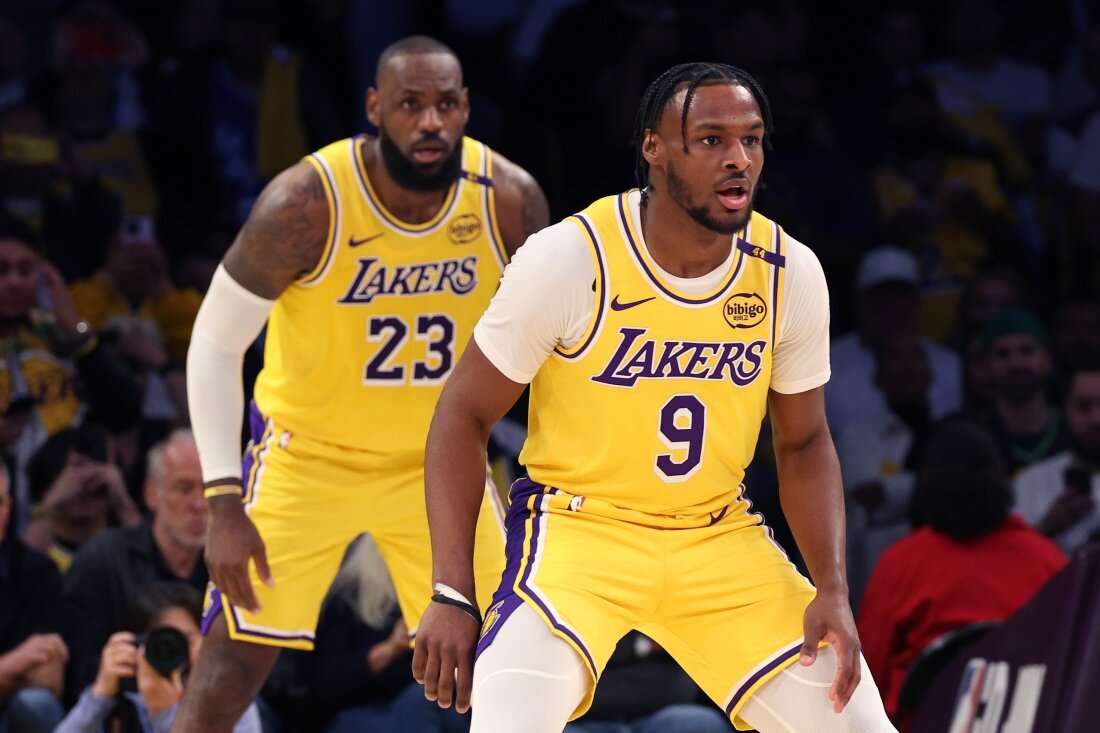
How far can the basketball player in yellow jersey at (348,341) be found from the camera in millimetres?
4496

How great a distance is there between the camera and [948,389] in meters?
7.58

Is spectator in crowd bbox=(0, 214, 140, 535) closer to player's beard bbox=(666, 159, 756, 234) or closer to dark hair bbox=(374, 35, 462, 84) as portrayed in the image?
dark hair bbox=(374, 35, 462, 84)

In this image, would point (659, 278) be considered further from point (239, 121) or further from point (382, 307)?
point (239, 121)

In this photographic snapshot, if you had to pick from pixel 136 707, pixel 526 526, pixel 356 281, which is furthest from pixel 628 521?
pixel 136 707

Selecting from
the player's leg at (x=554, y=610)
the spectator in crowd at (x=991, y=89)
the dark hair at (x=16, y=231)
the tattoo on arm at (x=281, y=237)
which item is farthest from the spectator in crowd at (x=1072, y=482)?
the dark hair at (x=16, y=231)

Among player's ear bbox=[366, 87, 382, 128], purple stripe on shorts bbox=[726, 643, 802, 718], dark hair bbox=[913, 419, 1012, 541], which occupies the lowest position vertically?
purple stripe on shorts bbox=[726, 643, 802, 718]

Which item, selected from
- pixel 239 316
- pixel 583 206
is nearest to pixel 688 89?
pixel 239 316

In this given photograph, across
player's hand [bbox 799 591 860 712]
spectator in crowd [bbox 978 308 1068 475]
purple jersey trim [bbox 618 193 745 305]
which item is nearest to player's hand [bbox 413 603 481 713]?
player's hand [bbox 799 591 860 712]

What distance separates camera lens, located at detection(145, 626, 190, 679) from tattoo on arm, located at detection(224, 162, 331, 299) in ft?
3.94

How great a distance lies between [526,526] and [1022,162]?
573 cm

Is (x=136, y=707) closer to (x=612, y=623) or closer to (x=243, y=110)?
(x=612, y=623)

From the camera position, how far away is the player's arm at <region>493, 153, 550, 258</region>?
466cm

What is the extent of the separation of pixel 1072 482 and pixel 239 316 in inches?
141

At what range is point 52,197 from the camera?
24.3ft
